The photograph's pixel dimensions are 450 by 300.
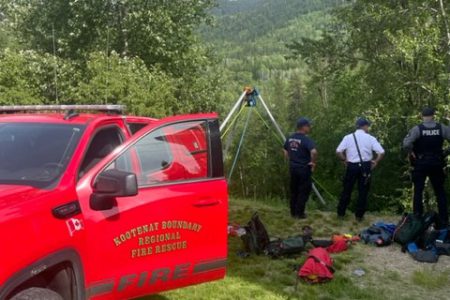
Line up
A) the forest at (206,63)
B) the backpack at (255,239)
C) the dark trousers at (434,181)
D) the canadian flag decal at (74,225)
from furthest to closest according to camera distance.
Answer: the forest at (206,63), the dark trousers at (434,181), the backpack at (255,239), the canadian flag decal at (74,225)

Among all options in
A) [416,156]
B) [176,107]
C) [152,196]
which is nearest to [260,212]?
[416,156]

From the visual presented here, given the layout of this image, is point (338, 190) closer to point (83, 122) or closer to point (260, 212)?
point (260, 212)

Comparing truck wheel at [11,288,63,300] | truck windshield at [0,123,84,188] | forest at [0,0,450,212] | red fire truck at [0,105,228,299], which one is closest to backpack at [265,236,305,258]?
red fire truck at [0,105,228,299]

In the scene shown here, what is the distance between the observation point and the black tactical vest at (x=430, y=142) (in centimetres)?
805

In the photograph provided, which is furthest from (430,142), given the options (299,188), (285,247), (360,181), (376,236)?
(285,247)

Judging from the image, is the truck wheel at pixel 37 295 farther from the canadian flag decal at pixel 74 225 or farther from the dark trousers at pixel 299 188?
the dark trousers at pixel 299 188

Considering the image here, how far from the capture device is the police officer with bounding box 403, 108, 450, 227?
→ 26.4 feet

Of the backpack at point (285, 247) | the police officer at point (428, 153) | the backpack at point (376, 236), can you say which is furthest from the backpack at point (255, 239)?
the police officer at point (428, 153)

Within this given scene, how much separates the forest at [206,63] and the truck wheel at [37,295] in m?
11.7

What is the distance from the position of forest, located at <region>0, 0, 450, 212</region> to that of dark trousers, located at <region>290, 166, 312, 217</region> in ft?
17.1

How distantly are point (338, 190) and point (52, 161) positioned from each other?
21.5m

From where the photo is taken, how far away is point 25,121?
4281 mm

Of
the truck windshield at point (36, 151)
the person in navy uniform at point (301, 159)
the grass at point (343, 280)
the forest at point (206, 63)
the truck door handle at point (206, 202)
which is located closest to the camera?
the truck windshield at point (36, 151)

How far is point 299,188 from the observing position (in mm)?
9695
